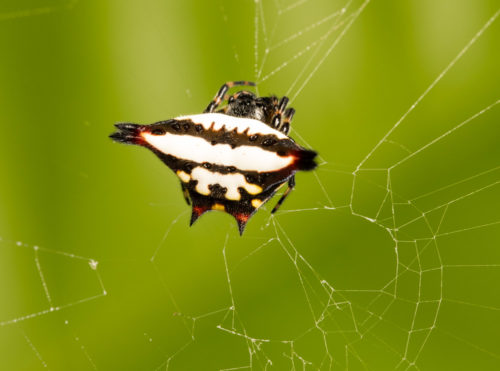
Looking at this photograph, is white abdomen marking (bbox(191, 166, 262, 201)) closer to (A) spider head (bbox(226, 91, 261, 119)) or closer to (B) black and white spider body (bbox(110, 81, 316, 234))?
(B) black and white spider body (bbox(110, 81, 316, 234))

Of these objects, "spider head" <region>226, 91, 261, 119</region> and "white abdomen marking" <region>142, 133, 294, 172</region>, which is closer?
"white abdomen marking" <region>142, 133, 294, 172</region>

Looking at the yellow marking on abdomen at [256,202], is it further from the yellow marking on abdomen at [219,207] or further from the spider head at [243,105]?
the spider head at [243,105]

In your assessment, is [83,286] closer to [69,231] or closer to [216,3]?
[69,231]

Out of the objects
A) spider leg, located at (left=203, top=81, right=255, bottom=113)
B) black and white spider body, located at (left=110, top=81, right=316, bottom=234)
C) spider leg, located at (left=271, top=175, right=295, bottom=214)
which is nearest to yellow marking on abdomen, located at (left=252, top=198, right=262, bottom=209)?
black and white spider body, located at (left=110, top=81, right=316, bottom=234)

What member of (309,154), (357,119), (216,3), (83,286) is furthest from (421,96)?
(83,286)

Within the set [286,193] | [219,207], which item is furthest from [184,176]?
[286,193]
